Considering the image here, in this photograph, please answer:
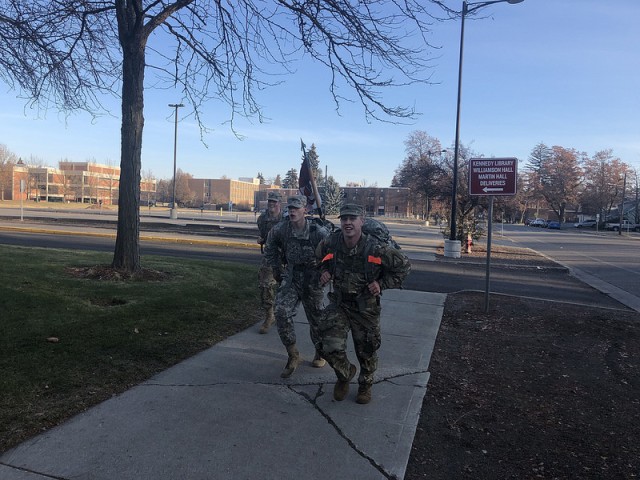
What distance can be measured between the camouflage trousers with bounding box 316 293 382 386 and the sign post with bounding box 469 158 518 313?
4.53 m

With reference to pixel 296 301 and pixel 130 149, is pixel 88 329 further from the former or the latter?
pixel 130 149

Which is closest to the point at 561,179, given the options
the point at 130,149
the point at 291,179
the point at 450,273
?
the point at 291,179

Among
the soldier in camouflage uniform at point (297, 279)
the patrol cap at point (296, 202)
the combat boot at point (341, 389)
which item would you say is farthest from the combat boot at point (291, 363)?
the patrol cap at point (296, 202)

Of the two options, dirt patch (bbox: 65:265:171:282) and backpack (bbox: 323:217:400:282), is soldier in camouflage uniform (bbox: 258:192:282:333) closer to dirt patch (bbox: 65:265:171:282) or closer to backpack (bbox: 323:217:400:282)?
backpack (bbox: 323:217:400:282)

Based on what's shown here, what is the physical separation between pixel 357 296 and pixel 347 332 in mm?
325

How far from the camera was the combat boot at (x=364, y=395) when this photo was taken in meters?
4.03

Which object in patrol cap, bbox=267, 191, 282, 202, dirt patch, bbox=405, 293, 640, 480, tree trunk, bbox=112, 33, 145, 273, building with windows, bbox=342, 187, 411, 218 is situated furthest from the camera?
building with windows, bbox=342, 187, 411, 218

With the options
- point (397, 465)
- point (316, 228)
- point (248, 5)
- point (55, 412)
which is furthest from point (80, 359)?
point (248, 5)

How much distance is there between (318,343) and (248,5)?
6.22 m

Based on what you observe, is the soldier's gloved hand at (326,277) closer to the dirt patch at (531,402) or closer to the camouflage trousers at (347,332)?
the camouflage trousers at (347,332)

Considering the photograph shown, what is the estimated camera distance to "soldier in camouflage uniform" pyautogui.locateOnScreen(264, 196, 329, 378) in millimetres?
4668

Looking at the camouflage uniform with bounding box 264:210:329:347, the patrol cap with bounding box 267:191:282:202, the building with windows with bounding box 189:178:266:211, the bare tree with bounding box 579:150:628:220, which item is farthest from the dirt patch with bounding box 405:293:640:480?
the building with windows with bounding box 189:178:266:211

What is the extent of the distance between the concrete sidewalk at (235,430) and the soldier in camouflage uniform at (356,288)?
36 cm

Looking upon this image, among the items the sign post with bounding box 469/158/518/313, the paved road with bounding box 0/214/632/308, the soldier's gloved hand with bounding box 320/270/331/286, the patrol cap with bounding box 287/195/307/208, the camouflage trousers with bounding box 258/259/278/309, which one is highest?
the sign post with bounding box 469/158/518/313
